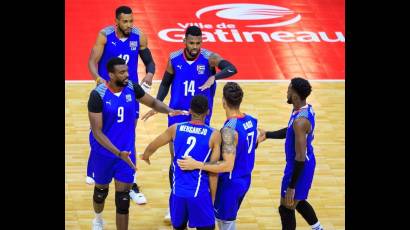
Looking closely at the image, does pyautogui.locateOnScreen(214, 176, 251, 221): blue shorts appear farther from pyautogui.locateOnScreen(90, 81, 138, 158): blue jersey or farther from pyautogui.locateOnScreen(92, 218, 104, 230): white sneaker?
pyautogui.locateOnScreen(92, 218, 104, 230): white sneaker

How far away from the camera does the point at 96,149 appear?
880 cm

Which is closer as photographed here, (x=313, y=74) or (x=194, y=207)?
(x=194, y=207)

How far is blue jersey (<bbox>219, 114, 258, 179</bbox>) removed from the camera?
8.04m

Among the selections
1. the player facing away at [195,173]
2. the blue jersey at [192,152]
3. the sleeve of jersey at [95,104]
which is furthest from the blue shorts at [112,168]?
the blue jersey at [192,152]

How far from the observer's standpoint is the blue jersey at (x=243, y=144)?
804 cm

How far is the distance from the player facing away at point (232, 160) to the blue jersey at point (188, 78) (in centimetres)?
153

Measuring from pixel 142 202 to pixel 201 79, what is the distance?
5.67 feet

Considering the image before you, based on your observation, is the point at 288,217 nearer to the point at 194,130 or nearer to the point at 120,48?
the point at 194,130

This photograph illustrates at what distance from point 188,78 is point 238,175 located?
1.82 m

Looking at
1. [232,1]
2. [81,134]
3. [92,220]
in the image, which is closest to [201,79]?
[92,220]

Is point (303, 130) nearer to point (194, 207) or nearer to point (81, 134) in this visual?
point (194, 207)

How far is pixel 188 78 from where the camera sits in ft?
31.7

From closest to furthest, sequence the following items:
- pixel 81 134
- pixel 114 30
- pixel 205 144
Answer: pixel 205 144, pixel 114 30, pixel 81 134

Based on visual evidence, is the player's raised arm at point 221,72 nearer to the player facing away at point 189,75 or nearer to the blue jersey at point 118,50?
the player facing away at point 189,75
